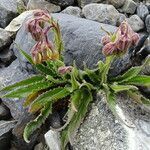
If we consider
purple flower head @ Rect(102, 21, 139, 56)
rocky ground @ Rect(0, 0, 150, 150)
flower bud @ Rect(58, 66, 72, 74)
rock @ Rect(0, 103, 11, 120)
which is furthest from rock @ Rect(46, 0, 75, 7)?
purple flower head @ Rect(102, 21, 139, 56)

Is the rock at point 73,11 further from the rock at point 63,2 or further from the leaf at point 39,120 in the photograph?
the leaf at point 39,120

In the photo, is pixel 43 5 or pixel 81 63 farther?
pixel 43 5

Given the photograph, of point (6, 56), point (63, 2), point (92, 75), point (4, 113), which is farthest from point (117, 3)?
point (4, 113)

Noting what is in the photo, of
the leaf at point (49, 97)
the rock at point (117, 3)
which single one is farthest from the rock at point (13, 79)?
the rock at point (117, 3)

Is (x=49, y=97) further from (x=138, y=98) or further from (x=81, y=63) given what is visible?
(x=138, y=98)

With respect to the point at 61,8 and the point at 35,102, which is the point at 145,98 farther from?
the point at 61,8

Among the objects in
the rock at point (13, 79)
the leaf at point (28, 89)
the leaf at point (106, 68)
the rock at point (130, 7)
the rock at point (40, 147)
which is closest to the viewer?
the leaf at point (106, 68)

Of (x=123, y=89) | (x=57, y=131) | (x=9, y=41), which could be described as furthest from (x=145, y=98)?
(x=9, y=41)

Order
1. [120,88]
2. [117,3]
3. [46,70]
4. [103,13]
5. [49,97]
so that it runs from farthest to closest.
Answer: [117,3] → [103,13] → [46,70] → [49,97] → [120,88]
